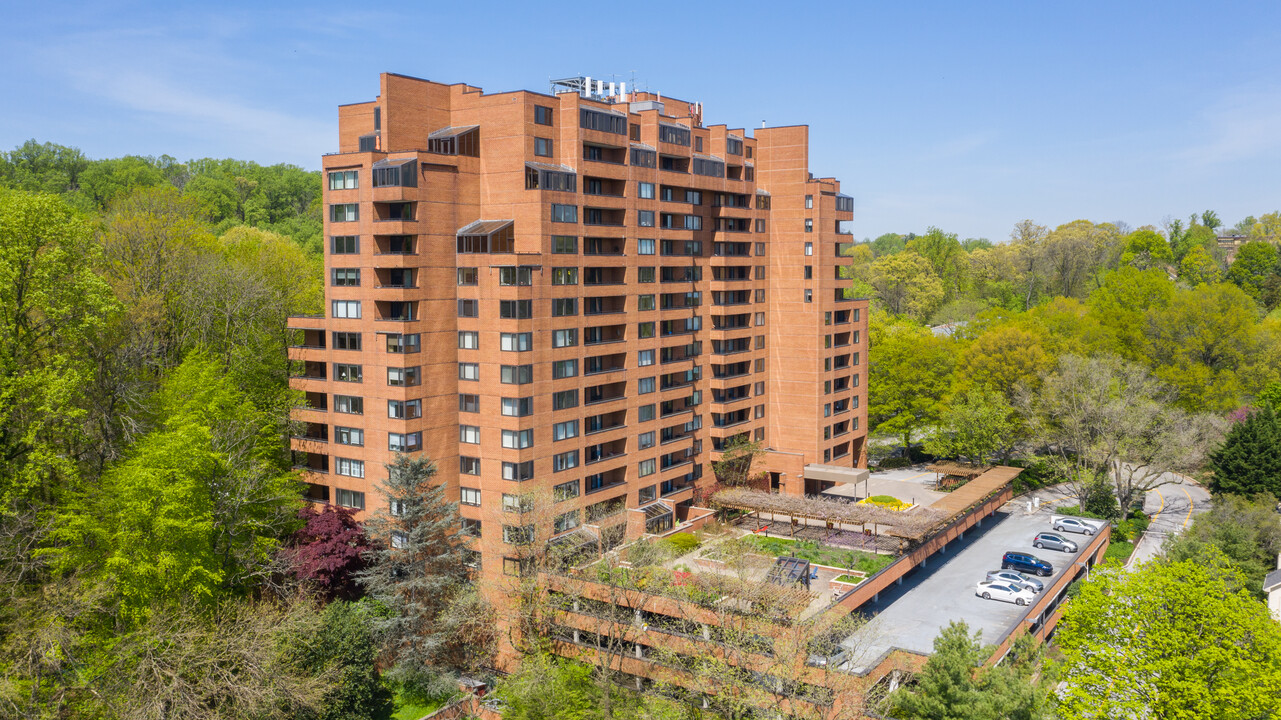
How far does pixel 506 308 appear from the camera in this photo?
58031 millimetres

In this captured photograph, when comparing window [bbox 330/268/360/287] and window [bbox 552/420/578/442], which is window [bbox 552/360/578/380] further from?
window [bbox 330/268/360/287]

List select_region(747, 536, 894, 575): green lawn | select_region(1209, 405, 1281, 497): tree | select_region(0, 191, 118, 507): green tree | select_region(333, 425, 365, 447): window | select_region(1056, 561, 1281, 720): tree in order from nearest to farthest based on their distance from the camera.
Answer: select_region(1056, 561, 1281, 720): tree → select_region(0, 191, 118, 507): green tree → select_region(333, 425, 365, 447): window → select_region(747, 536, 894, 575): green lawn → select_region(1209, 405, 1281, 497): tree

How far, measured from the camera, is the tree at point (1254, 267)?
484 ft

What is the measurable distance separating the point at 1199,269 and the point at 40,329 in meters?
163

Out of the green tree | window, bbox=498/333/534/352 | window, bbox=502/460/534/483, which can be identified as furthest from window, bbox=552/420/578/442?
the green tree

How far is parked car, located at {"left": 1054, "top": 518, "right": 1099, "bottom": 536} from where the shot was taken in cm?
7600

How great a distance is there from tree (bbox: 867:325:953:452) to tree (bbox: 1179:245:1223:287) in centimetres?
7610

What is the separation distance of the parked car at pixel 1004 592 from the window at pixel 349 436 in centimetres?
4500

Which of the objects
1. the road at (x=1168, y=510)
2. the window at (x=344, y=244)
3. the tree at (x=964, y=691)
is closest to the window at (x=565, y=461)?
the window at (x=344, y=244)

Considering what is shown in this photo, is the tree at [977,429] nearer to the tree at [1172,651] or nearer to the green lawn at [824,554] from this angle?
the green lawn at [824,554]

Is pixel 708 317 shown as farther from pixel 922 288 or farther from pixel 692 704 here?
pixel 922 288

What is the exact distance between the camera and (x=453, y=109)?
205 feet

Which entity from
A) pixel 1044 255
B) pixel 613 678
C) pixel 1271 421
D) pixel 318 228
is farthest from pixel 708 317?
pixel 1044 255

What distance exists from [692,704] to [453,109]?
142 ft
